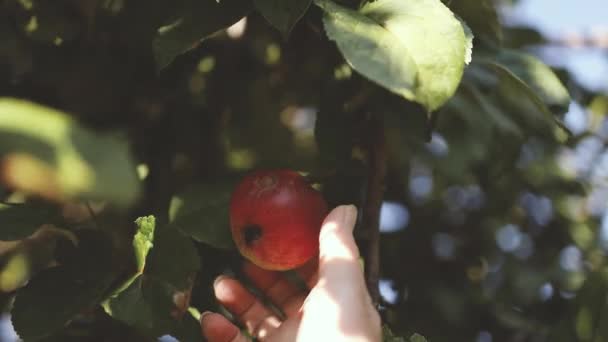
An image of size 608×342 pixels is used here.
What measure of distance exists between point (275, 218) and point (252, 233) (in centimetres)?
4

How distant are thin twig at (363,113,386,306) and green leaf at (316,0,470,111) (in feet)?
1.02

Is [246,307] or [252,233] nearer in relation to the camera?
[252,233]

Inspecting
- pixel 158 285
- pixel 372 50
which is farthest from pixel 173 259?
pixel 372 50

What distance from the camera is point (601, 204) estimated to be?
2221mm

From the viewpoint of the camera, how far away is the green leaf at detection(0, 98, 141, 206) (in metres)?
0.36

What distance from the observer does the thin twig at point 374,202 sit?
3.11 feet

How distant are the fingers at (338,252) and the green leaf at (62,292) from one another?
0.28 meters

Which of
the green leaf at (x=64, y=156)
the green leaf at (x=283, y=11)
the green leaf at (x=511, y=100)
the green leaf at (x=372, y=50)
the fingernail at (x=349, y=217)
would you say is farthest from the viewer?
the green leaf at (x=511, y=100)

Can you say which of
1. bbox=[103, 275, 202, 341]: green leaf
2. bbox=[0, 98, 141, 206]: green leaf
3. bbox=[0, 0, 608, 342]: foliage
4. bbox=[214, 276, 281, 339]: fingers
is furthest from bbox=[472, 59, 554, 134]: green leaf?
bbox=[0, 98, 141, 206]: green leaf

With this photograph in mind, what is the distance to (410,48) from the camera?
694 mm

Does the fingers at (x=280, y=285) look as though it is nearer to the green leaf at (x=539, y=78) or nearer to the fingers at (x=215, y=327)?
the fingers at (x=215, y=327)

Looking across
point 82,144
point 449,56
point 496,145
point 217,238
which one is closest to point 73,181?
point 82,144

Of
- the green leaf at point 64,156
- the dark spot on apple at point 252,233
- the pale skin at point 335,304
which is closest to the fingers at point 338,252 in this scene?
the pale skin at point 335,304

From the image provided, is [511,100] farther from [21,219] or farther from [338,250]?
[21,219]
